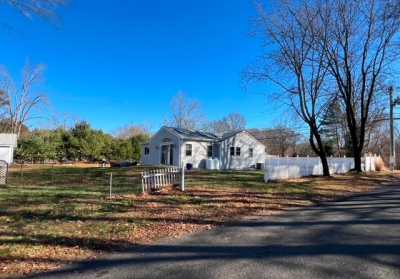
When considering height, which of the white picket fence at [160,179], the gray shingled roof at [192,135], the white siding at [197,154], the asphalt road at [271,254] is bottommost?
the asphalt road at [271,254]

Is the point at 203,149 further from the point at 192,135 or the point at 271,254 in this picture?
the point at 271,254

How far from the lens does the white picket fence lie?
39.5ft

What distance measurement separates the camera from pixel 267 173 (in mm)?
17312

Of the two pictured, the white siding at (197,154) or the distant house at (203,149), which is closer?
the white siding at (197,154)

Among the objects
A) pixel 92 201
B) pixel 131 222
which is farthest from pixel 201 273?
pixel 92 201

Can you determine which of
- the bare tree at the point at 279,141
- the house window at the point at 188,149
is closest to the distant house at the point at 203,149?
the house window at the point at 188,149

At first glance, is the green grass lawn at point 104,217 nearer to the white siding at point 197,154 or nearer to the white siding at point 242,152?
the white siding at point 197,154

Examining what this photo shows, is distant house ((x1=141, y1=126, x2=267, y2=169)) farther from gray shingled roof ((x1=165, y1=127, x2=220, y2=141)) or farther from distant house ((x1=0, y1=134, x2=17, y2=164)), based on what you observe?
distant house ((x1=0, y1=134, x2=17, y2=164))

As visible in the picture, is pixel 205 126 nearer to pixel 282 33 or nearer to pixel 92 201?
pixel 282 33

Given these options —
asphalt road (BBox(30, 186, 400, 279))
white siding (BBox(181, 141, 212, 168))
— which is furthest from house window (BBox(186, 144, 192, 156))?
asphalt road (BBox(30, 186, 400, 279))

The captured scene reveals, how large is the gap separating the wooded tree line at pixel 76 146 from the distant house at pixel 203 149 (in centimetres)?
1243

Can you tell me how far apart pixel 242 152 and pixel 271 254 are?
93.4 feet

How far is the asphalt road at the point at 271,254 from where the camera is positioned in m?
4.47

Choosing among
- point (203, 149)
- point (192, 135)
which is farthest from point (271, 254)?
point (192, 135)
